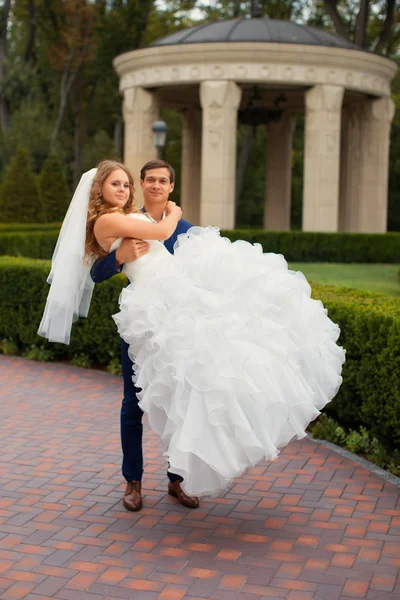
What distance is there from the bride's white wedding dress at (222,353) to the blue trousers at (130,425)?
29cm

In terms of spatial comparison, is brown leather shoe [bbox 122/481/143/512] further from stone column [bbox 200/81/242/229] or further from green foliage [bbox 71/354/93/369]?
stone column [bbox 200/81/242/229]

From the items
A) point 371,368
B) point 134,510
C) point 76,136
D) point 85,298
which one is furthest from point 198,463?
point 76,136

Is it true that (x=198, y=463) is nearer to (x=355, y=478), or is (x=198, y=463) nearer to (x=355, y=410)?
(x=355, y=478)

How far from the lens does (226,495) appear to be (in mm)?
5223

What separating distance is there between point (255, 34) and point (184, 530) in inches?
800

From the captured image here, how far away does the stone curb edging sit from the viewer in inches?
219

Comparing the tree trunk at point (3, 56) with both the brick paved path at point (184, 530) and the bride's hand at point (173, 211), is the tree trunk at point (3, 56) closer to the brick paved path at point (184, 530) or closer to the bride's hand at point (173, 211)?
the brick paved path at point (184, 530)

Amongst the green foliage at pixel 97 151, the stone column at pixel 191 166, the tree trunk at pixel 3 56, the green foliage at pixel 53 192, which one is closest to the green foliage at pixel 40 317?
the green foliage at pixel 53 192

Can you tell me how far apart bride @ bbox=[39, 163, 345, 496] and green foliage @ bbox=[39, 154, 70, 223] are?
2265cm

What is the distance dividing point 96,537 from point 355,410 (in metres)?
2.67

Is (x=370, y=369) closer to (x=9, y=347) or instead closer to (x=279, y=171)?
(x=9, y=347)

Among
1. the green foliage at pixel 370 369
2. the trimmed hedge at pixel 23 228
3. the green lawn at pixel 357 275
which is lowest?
the green lawn at pixel 357 275

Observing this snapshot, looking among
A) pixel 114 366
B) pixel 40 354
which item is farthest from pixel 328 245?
pixel 114 366

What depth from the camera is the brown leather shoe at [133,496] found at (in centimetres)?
492
